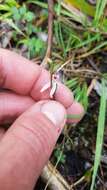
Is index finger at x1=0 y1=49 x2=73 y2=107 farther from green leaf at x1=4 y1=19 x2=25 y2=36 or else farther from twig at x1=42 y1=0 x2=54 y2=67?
green leaf at x1=4 y1=19 x2=25 y2=36

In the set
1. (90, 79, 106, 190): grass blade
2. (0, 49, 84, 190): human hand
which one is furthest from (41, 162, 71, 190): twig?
(0, 49, 84, 190): human hand

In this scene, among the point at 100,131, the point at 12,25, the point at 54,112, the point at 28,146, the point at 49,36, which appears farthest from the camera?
the point at 12,25

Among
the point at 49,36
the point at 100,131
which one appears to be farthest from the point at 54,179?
the point at 49,36

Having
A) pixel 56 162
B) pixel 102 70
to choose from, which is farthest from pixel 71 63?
pixel 56 162

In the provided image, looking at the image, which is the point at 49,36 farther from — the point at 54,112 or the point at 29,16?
the point at 54,112

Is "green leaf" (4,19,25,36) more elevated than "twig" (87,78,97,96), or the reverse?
"green leaf" (4,19,25,36)

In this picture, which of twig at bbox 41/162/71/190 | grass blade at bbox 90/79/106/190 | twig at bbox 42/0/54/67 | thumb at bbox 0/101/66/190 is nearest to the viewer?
thumb at bbox 0/101/66/190

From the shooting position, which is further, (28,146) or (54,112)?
(54,112)

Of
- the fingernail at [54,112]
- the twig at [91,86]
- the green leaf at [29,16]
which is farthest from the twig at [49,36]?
the fingernail at [54,112]
